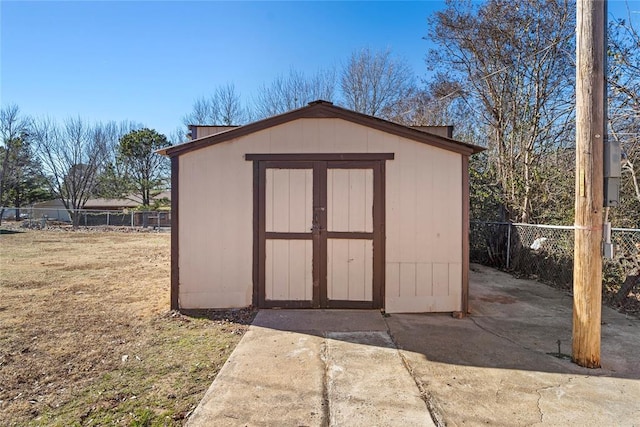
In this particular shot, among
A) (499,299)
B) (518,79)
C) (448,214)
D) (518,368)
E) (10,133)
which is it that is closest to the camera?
(518,368)

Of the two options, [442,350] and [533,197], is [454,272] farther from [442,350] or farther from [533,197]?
[533,197]

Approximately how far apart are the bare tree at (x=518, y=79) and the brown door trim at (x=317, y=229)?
4979 millimetres

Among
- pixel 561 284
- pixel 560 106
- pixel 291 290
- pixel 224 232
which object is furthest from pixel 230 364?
pixel 560 106

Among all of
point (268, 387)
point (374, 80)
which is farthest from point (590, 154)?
point (374, 80)

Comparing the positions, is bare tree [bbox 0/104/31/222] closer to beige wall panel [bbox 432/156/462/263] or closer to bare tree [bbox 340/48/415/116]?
bare tree [bbox 340/48/415/116]

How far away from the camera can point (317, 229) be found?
13.9ft

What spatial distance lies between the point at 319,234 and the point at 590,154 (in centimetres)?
279

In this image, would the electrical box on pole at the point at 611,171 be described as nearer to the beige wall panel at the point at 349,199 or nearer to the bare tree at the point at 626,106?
the beige wall panel at the point at 349,199

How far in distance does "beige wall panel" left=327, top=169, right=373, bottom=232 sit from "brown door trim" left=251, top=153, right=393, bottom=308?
0.17 feet

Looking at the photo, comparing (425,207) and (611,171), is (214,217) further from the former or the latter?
(611,171)

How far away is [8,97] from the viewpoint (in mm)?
22953

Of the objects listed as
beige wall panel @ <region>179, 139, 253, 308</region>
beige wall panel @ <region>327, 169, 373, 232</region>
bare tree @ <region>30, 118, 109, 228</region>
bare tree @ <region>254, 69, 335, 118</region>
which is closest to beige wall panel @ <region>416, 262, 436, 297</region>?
beige wall panel @ <region>327, 169, 373, 232</region>

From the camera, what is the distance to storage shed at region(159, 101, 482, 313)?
4.16m

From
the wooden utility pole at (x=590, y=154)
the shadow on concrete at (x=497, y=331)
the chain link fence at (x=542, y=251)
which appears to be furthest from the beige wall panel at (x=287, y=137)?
the chain link fence at (x=542, y=251)
